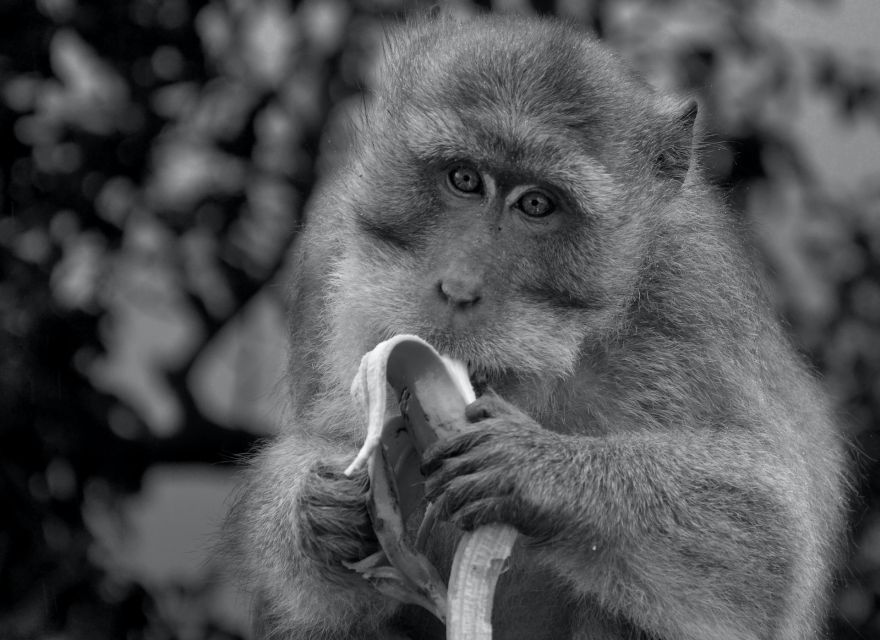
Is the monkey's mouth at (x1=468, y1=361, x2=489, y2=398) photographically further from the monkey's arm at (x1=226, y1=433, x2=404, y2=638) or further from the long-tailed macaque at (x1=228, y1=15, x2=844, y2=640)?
the monkey's arm at (x1=226, y1=433, x2=404, y2=638)

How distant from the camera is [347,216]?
3.77m

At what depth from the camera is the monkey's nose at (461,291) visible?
10.7 feet

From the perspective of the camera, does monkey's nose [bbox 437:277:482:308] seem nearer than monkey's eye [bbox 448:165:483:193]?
Yes

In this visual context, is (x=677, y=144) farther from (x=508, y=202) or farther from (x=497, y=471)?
(x=497, y=471)

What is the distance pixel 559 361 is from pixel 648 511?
408mm

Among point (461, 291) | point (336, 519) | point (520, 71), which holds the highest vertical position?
point (520, 71)

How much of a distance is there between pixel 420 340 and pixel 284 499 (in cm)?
104

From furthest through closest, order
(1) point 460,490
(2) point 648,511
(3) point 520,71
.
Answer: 1. (3) point 520,71
2. (2) point 648,511
3. (1) point 460,490

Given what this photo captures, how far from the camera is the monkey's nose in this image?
3258 mm

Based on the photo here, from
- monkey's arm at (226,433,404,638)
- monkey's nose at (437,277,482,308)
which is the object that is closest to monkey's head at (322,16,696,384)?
monkey's nose at (437,277,482,308)

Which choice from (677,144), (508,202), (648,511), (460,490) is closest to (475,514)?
(460,490)

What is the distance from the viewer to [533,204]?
11.4ft

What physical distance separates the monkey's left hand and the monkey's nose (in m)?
0.22

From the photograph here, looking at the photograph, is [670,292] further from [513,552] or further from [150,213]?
[150,213]
